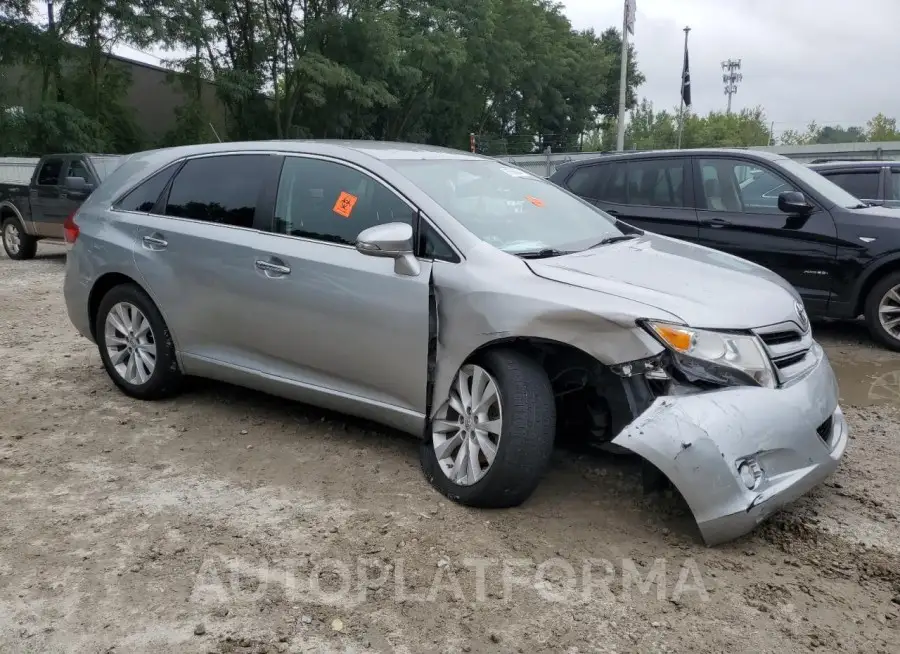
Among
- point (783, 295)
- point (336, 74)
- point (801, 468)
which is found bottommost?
point (801, 468)

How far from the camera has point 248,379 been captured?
454 centimetres

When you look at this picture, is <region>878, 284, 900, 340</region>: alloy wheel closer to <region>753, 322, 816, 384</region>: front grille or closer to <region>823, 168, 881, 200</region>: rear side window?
<region>823, 168, 881, 200</region>: rear side window

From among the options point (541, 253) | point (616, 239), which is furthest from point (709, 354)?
point (616, 239)

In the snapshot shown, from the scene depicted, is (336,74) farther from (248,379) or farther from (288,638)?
(288,638)

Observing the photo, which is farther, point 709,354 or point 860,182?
point 860,182

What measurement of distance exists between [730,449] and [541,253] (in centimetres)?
128

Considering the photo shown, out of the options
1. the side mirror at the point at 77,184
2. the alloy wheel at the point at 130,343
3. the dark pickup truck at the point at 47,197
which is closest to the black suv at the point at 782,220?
the alloy wheel at the point at 130,343

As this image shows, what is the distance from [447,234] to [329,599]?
1.72 meters

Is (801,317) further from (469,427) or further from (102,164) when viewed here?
(102,164)

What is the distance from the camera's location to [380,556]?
10.5ft

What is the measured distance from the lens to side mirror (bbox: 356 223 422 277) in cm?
366

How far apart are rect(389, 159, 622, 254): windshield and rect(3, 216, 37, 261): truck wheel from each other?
450 inches

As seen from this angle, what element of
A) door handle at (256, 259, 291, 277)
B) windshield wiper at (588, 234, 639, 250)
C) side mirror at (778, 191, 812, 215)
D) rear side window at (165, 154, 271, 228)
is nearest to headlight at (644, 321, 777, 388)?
windshield wiper at (588, 234, 639, 250)

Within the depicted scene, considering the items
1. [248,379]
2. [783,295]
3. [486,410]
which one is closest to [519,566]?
[486,410]
